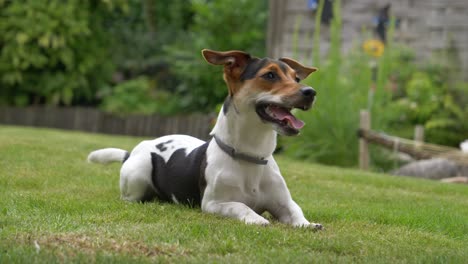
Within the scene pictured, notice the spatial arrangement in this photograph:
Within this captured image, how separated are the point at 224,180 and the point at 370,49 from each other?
37.0ft

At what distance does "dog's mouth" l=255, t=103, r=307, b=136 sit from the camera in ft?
17.9

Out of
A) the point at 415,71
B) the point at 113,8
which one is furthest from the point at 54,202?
the point at 113,8

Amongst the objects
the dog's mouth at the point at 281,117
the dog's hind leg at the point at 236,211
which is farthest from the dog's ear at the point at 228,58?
the dog's hind leg at the point at 236,211

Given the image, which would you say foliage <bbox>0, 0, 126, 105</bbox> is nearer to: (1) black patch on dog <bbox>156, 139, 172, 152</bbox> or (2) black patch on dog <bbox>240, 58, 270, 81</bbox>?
(1) black patch on dog <bbox>156, 139, 172, 152</bbox>

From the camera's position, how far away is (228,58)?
5727 mm

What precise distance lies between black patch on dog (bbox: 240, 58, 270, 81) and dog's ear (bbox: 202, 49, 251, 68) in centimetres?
6

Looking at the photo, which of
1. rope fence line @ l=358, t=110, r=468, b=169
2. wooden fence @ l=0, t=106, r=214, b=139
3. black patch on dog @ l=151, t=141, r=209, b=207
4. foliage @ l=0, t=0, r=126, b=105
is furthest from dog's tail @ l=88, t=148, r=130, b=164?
foliage @ l=0, t=0, r=126, b=105

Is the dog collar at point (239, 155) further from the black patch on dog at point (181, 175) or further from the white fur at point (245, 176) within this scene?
the black patch on dog at point (181, 175)

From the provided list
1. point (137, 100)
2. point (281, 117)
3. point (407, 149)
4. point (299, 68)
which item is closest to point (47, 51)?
point (137, 100)

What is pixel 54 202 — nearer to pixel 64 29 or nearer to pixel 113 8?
pixel 64 29

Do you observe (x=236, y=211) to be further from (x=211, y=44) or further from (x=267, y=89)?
(x=211, y=44)

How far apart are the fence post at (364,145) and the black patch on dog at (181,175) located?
6.47 meters

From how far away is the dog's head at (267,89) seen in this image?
212 inches

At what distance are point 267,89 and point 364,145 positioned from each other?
735cm
